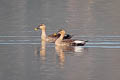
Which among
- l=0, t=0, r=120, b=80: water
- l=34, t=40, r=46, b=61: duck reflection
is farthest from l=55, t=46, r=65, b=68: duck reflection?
l=34, t=40, r=46, b=61: duck reflection

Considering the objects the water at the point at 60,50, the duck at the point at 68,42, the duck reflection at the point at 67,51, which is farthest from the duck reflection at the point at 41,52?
the duck at the point at 68,42

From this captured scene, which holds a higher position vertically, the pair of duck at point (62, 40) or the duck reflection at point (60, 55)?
the pair of duck at point (62, 40)

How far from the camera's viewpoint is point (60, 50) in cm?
1695

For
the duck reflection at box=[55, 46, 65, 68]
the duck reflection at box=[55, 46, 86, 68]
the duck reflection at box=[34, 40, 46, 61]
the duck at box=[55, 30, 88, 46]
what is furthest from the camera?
the duck at box=[55, 30, 88, 46]

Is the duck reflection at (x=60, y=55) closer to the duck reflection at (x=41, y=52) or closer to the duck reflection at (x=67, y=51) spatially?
the duck reflection at (x=67, y=51)

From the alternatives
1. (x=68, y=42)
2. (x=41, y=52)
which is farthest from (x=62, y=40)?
(x=41, y=52)

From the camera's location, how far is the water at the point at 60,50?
43.8 feet

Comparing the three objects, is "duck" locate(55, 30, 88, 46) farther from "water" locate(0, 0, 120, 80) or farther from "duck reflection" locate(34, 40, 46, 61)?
"duck reflection" locate(34, 40, 46, 61)

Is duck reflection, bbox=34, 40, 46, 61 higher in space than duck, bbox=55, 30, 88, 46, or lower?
lower

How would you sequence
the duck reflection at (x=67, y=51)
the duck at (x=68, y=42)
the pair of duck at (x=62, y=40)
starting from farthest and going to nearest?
the pair of duck at (x=62, y=40) → the duck at (x=68, y=42) → the duck reflection at (x=67, y=51)

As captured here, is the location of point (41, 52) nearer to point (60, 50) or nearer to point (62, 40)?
point (60, 50)

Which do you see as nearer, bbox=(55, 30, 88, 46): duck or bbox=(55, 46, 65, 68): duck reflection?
bbox=(55, 46, 65, 68): duck reflection

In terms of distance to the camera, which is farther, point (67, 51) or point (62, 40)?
point (62, 40)

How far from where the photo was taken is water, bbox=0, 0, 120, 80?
43.8 feet
